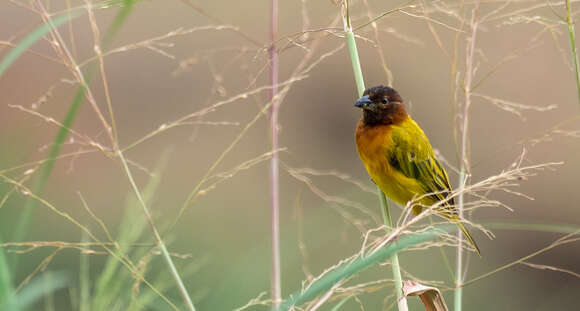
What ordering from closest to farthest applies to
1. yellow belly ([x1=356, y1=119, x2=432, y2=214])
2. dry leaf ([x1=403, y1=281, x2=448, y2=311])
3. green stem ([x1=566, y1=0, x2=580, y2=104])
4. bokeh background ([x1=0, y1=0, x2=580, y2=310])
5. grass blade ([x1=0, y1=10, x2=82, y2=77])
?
grass blade ([x1=0, y1=10, x2=82, y2=77]) < green stem ([x1=566, y1=0, x2=580, y2=104]) < dry leaf ([x1=403, y1=281, x2=448, y2=311]) < yellow belly ([x1=356, y1=119, x2=432, y2=214]) < bokeh background ([x1=0, y1=0, x2=580, y2=310])

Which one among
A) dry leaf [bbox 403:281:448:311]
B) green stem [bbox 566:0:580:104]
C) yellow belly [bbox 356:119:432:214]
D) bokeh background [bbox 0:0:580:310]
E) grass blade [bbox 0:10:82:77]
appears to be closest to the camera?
grass blade [bbox 0:10:82:77]

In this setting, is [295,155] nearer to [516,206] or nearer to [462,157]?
[516,206]

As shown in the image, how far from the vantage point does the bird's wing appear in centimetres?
323

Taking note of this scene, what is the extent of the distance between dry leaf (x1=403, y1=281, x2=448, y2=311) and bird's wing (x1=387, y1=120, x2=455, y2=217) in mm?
1272

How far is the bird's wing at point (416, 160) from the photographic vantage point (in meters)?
3.23

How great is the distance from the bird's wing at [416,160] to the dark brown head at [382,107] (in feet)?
0.20

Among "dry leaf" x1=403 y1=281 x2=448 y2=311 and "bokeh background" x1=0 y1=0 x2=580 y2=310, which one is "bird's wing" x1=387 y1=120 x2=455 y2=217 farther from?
"bokeh background" x1=0 y1=0 x2=580 y2=310

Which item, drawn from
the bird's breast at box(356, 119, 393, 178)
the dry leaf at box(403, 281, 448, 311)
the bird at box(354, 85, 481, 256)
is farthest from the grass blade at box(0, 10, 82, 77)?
the bird's breast at box(356, 119, 393, 178)

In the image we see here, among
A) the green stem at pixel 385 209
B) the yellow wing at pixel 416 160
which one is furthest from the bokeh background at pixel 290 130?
the green stem at pixel 385 209

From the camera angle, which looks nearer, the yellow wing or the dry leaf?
the dry leaf

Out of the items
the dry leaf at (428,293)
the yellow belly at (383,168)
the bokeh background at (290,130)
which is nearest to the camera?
the dry leaf at (428,293)

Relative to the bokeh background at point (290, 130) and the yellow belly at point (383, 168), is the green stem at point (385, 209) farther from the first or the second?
the bokeh background at point (290, 130)

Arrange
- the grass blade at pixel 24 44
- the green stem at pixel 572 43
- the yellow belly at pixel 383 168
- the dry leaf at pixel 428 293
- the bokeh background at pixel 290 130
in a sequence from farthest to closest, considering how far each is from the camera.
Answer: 1. the bokeh background at pixel 290 130
2. the yellow belly at pixel 383 168
3. the dry leaf at pixel 428 293
4. the green stem at pixel 572 43
5. the grass blade at pixel 24 44

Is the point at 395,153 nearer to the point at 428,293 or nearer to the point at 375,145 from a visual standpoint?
the point at 375,145
